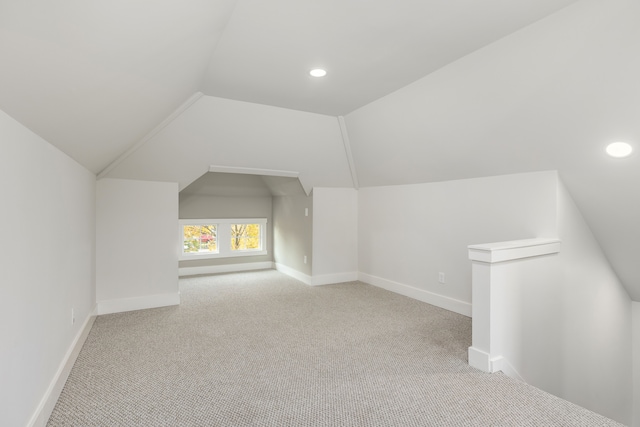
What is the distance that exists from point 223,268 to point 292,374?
4023 mm

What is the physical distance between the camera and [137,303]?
4.05m

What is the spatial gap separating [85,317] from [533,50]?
4.31 meters

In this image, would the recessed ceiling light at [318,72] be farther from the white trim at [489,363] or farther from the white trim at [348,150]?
the white trim at [489,363]

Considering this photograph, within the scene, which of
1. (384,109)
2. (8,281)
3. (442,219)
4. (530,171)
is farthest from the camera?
(442,219)

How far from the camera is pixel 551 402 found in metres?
2.14

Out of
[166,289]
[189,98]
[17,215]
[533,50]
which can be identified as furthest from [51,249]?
[533,50]

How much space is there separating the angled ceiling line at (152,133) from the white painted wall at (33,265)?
0.82 metres

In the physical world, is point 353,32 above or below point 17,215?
above

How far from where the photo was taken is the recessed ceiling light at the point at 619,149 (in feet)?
8.10

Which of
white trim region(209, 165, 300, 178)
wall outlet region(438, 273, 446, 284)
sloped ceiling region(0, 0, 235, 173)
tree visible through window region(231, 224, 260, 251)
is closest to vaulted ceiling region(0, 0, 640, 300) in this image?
sloped ceiling region(0, 0, 235, 173)

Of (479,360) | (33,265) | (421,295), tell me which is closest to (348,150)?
(421,295)

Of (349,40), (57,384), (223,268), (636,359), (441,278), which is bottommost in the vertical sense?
(636,359)

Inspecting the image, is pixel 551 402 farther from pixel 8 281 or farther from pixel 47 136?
pixel 47 136

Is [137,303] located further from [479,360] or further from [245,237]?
[479,360]
